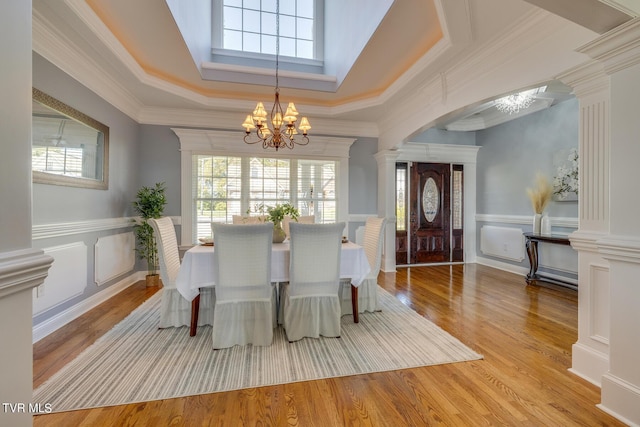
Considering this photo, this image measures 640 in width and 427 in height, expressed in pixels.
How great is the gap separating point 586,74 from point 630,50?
427 mm

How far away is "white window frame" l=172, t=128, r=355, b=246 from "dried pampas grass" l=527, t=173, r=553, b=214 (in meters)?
2.93

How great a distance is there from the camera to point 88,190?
10.5 feet

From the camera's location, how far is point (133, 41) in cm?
297

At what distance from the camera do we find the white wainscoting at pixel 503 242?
4.91 metres

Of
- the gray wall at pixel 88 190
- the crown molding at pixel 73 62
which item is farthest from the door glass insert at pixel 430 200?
the crown molding at pixel 73 62

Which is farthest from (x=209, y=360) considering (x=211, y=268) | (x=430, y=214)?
(x=430, y=214)

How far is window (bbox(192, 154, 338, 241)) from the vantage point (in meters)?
4.77

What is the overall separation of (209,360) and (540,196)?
4756 millimetres

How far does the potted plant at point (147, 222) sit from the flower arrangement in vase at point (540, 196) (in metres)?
5.46

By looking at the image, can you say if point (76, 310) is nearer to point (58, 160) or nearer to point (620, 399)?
point (58, 160)

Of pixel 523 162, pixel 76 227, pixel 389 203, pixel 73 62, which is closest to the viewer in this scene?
pixel 73 62

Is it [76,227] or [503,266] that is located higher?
[76,227]

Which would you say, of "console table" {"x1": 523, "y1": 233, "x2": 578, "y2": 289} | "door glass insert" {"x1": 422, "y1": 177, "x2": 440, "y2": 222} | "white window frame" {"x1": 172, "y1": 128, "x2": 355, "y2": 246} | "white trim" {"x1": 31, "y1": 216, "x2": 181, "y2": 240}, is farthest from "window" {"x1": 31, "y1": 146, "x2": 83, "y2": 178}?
"console table" {"x1": 523, "y1": 233, "x2": 578, "y2": 289}

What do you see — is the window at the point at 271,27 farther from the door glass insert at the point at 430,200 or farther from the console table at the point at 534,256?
the console table at the point at 534,256
